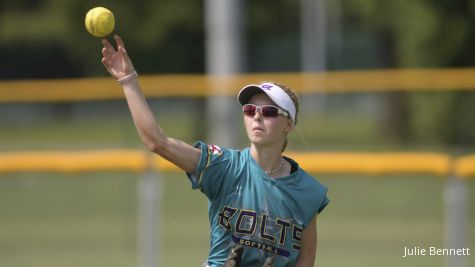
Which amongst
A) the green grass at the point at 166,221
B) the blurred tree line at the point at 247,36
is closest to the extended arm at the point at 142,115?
the green grass at the point at 166,221

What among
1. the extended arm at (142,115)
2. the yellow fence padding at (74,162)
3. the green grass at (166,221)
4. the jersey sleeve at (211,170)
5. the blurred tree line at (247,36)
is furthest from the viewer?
the blurred tree line at (247,36)

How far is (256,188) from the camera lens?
4.72 meters

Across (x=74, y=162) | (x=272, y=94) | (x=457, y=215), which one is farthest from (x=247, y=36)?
(x=272, y=94)

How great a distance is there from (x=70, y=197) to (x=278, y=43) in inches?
1164

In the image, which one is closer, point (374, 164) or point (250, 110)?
point (250, 110)

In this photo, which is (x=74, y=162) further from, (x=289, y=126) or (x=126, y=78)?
(x=126, y=78)

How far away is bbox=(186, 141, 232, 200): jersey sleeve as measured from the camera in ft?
15.2

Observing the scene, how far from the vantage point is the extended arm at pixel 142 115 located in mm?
4477

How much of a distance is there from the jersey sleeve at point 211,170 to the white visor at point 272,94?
265 mm

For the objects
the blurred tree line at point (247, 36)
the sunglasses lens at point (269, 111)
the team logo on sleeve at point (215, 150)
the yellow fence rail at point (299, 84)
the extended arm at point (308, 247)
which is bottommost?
the extended arm at point (308, 247)

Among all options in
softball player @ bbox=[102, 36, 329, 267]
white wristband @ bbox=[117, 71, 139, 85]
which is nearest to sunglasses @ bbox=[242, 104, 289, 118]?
softball player @ bbox=[102, 36, 329, 267]

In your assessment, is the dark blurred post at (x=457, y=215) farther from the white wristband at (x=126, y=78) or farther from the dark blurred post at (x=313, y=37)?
the dark blurred post at (x=313, y=37)

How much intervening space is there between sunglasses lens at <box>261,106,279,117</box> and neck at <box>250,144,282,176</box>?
16cm

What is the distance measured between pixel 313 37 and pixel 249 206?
3428 centimetres
